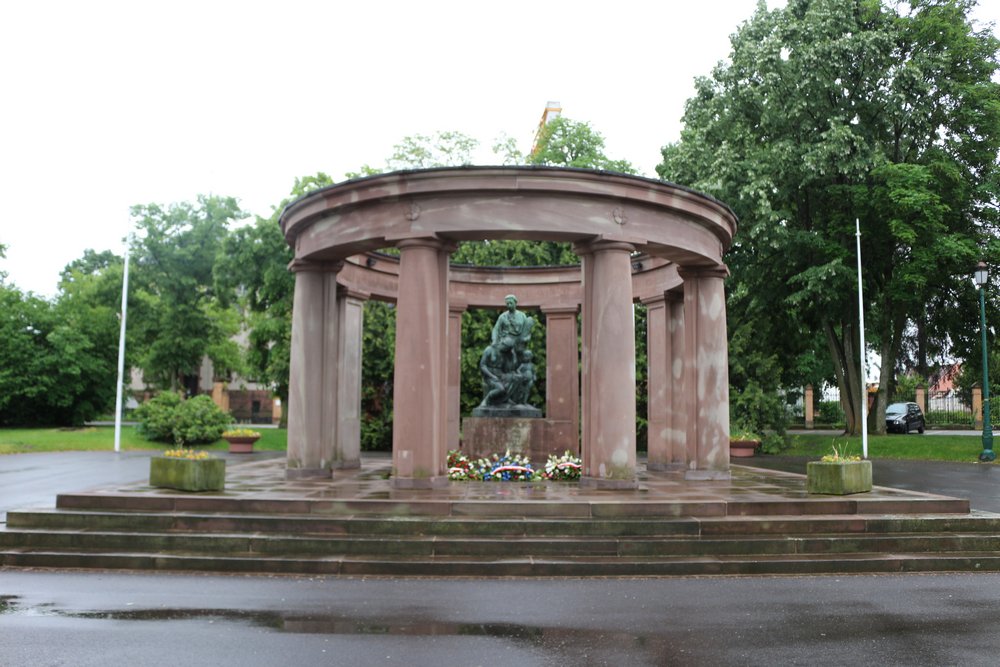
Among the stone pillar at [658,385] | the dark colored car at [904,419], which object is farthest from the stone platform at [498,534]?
the dark colored car at [904,419]

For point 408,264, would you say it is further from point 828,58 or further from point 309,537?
point 828,58

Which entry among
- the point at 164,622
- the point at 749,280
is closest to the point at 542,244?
the point at 749,280

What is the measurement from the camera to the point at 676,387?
17719 millimetres

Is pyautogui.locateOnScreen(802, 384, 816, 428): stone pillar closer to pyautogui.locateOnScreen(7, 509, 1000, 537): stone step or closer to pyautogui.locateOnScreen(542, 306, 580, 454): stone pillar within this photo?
pyautogui.locateOnScreen(542, 306, 580, 454): stone pillar

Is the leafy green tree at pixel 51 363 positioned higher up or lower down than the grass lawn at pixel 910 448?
higher up

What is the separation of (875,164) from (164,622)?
2842 centimetres

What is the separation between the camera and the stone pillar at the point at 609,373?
1318cm

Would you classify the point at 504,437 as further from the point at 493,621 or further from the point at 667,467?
the point at 493,621

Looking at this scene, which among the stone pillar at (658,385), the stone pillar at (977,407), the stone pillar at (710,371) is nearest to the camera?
the stone pillar at (710,371)

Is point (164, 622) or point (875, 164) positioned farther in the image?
point (875, 164)

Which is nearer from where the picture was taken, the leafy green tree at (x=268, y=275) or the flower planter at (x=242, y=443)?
the flower planter at (x=242, y=443)

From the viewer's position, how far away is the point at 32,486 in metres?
17.8

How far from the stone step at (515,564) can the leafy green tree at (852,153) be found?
65.3 feet

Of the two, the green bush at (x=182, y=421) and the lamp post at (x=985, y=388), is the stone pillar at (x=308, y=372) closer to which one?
the green bush at (x=182, y=421)
